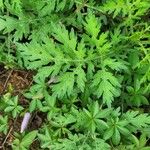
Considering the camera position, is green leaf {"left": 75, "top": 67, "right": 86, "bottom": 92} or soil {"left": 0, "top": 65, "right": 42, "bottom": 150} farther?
soil {"left": 0, "top": 65, "right": 42, "bottom": 150}

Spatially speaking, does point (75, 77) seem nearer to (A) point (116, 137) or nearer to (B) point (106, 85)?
(B) point (106, 85)

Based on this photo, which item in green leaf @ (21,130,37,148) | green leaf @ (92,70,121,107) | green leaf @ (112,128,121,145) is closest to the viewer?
green leaf @ (92,70,121,107)

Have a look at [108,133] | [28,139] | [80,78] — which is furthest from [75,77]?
[28,139]

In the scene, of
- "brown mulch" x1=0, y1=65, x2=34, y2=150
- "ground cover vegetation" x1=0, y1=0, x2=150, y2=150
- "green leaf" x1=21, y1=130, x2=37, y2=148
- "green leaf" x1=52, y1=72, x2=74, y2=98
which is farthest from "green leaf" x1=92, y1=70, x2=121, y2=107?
"brown mulch" x1=0, y1=65, x2=34, y2=150

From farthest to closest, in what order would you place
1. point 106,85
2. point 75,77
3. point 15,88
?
point 15,88, point 75,77, point 106,85

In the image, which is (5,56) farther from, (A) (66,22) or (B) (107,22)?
(B) (107,22)

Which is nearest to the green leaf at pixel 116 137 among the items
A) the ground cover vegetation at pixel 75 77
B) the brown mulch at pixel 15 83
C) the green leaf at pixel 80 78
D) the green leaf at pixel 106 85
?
the ground cover vegetation at pixel 75 77

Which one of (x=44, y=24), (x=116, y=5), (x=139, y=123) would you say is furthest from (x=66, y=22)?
(x=139, y=123)

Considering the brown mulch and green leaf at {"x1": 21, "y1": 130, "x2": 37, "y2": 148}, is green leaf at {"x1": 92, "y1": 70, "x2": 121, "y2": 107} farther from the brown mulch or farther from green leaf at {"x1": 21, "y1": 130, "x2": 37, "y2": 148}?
the brown mulch
